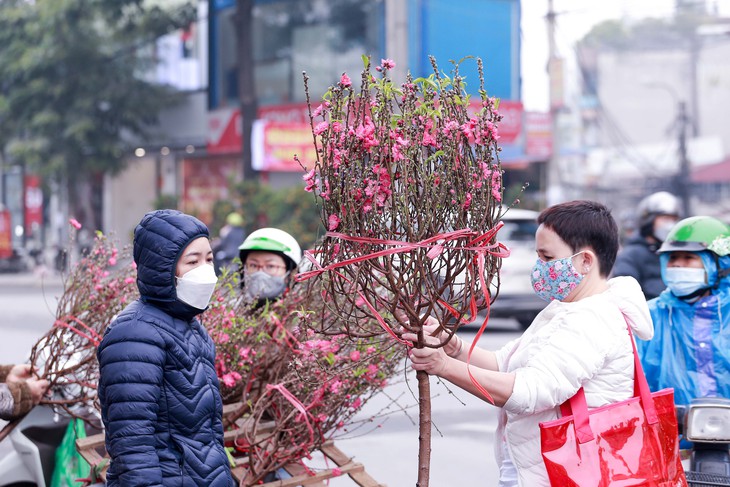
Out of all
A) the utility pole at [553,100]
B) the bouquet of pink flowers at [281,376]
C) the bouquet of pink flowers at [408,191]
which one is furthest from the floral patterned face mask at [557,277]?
the utility pole at [553,100]

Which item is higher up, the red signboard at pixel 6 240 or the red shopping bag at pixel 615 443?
the red shopping bag at pixel 615 443

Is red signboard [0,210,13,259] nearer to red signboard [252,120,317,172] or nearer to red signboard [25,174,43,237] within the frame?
red signboard [25,174,43,237]

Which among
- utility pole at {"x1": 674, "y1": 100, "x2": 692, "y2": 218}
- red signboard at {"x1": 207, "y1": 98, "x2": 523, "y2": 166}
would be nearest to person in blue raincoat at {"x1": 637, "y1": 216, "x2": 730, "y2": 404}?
red signboard at {"x1": 207, "y1": 98, "x2": 523, "y2": 166}

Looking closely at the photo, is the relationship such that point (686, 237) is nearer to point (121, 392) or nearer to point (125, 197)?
point (121, 392)

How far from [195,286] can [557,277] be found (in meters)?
1.02

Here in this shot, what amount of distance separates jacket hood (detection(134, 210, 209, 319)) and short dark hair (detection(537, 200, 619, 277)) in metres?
1.03

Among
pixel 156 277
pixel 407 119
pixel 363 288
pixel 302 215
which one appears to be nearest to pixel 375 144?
pixel 407 119

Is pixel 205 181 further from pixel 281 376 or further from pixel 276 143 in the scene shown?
pixel 281 376

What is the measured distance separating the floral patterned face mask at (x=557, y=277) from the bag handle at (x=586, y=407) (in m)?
0.20

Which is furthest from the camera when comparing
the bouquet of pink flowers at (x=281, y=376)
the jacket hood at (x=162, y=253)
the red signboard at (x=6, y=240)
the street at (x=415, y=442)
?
the red signboard at (x=6, y=240)

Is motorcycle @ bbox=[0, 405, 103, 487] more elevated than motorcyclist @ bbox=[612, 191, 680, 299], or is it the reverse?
motorcyclist @ bbox=[612, 191, 680, 299]

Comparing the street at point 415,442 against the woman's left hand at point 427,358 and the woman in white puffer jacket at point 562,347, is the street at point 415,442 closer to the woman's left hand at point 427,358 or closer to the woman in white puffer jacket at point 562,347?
the woman in white puffer jacket at point 562,347

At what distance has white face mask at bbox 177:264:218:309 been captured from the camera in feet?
Answer: 8.61

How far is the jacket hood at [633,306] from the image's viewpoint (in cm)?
268
